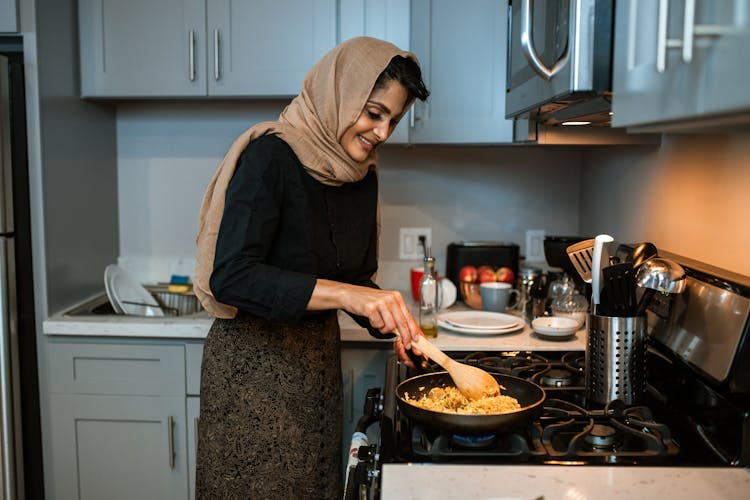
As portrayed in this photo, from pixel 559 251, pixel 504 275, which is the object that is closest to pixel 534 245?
pixel 504 275

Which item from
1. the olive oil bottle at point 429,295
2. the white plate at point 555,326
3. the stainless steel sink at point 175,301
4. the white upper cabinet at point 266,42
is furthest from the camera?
the stainless steel sink at point 175,301

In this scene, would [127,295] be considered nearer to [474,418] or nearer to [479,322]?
[479,322]

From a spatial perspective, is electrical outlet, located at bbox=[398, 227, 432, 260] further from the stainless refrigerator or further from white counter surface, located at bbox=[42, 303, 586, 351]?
the stainless refrigerator

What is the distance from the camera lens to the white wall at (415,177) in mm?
2723

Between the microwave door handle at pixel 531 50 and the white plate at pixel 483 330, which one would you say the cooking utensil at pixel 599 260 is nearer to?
the microwave door handle at pixel 531 50

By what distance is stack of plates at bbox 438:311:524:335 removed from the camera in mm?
2105

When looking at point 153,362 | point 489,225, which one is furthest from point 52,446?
point 489,225

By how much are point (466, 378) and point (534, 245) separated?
1466mm

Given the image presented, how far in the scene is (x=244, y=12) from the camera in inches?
93.4

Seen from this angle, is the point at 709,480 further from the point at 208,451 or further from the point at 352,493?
the point at 208,451

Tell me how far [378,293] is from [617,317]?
1.46ft

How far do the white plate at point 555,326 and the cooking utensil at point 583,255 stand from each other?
54cm

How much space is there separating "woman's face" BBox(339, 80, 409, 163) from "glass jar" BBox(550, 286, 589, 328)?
2.52 feet

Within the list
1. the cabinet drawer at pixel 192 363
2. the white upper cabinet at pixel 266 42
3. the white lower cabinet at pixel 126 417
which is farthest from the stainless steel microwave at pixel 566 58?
the cabinet drawer at pixel 192 363
